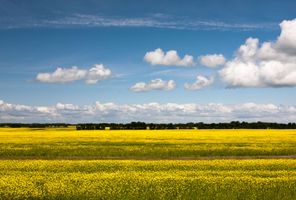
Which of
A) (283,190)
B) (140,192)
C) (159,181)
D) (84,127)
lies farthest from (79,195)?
(84,127)

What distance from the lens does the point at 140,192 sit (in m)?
18.9

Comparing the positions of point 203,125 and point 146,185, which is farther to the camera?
point 203,125

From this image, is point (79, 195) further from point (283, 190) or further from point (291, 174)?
point (291, 174)

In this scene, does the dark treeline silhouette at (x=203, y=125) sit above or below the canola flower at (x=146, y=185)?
above

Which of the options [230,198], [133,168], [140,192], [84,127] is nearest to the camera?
[230,198]

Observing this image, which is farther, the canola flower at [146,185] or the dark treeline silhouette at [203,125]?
the dark treeline silhouette at [203,125]

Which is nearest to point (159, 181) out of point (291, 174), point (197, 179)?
point (197, 179)

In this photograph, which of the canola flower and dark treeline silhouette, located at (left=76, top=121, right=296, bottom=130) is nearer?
the canola flower

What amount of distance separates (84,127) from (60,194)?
397ft

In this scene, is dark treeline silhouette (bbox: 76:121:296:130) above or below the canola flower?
above

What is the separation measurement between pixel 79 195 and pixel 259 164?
16981 millimetres

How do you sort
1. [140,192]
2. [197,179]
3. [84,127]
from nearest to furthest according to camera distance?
1. [140,192]
2. [197,179]
3. [84,127]

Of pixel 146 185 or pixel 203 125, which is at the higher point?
pixel 203 125

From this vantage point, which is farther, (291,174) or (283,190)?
(291,174)
